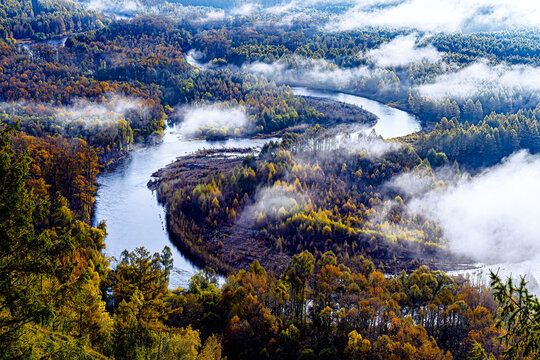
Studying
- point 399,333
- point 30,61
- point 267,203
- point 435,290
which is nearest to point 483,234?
point 435,290

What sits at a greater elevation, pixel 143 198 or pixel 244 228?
pixel 244 228

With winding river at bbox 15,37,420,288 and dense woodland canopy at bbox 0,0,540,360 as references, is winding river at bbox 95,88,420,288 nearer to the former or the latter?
winding river at bbox 15,37,420,288

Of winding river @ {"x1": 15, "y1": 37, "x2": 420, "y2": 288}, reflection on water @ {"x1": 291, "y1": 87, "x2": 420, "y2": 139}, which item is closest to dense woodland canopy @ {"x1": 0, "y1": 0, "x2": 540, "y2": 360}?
winding river @ {"x1": 15, "y1": 37, "x2": 420, "y2": 288}

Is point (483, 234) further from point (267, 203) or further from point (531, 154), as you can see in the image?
point (531, 154)

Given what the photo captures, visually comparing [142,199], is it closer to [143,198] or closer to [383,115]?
[143,198]

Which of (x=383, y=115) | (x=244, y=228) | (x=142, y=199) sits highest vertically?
(x=383, y=115)

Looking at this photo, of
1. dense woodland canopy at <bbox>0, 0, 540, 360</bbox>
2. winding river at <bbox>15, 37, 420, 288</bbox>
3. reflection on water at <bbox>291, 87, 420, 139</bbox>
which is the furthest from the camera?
reflection on water at <bbox>291, 87, 420, 139</bbox>

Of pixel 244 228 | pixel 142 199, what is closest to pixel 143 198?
pixel 142 199
